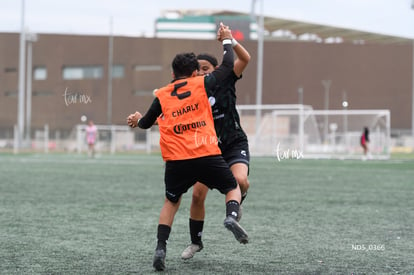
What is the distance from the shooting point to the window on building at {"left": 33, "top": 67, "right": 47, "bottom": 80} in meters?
60.1

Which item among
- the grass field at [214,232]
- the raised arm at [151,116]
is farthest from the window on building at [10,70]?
the raised arm at [151,116]

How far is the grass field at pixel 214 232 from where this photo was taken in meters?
5.27

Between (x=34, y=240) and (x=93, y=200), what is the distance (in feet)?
14.4

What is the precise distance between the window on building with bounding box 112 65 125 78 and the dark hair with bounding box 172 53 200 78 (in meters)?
62.6

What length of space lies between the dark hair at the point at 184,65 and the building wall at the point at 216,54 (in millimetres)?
55916

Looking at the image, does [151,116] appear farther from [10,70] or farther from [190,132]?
[10,70]

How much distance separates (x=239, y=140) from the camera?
5.72 m

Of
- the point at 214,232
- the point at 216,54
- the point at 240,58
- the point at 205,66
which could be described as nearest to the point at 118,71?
the point at 216,54

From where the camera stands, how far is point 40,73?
62.7m

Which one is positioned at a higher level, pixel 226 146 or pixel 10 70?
pixel 10 70

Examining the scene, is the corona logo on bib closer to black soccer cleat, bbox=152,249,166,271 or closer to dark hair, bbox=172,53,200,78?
dark hair, bbox=172,53,200,78

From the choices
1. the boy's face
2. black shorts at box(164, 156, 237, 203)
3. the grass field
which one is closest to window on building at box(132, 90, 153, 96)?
the grass field

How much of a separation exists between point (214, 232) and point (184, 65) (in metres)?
2.69

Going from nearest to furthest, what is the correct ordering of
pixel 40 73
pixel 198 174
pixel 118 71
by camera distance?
1. pixel 198 174
2. pixel 40 73
3. pixel 118 71
